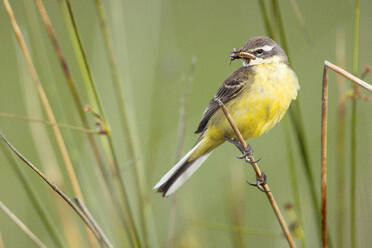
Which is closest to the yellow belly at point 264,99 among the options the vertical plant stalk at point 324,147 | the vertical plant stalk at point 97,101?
the vertical plant stalk at point 324,147

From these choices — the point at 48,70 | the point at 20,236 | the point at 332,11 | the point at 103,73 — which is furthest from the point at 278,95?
the point at 332,11

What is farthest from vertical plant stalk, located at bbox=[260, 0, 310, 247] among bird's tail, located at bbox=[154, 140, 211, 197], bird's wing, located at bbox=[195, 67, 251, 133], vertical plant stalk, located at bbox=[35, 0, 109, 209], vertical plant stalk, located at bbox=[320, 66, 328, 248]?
vertical plant stalk, located at bbox=[35, 0, 109, 209]

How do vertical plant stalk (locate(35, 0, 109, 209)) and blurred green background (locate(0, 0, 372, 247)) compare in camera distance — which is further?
blurred green background (locate(0, 0, 372, 247))

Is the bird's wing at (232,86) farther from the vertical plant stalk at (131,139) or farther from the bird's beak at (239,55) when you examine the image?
the vertical plant stalk at (131,139)

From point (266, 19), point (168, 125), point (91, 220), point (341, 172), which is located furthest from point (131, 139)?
point (168, 125)

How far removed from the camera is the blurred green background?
8.02ft

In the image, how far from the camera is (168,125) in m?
4.23

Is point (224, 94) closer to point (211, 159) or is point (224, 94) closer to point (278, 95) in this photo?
point (278, 95)

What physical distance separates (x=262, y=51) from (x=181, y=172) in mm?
726

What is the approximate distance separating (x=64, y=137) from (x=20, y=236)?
1.77 m

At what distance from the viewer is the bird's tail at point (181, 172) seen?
7.45 feet

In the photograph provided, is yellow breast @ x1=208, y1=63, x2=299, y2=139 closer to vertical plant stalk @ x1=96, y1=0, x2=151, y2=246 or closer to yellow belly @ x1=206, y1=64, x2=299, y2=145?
yellow belly @ x1=206, y1=64, x2=299, y2=145

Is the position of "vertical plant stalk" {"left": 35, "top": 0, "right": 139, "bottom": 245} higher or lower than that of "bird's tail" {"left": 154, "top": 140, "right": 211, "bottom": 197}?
higher

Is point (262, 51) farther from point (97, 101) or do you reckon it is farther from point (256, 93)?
point (97, 101)
